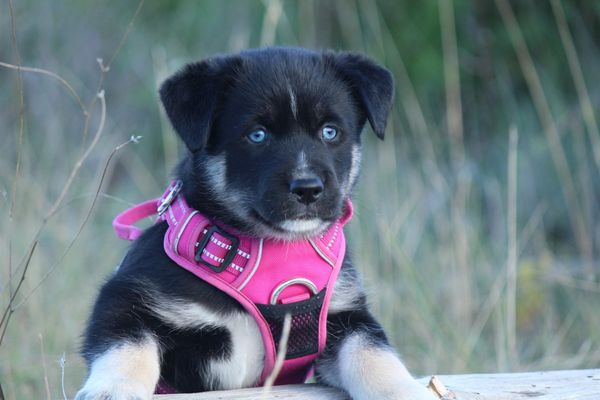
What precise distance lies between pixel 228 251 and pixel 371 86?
99cm

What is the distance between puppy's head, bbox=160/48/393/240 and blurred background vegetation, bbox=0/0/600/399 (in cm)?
125

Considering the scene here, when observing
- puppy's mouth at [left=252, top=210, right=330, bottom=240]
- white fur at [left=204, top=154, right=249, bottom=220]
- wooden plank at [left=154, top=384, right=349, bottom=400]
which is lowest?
wooden plank at [left=154, top=384, right=349, bottom=400]

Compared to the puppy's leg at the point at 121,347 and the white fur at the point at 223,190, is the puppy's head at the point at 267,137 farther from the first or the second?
the puppy's leg at the point at 121,347

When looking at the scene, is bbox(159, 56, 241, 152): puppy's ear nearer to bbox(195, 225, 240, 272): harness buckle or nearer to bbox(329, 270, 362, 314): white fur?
bbox(195, 225, 240, 272): harness buckle

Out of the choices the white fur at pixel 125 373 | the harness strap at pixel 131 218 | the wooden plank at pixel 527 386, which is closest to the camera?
the white fur at pixel 125 373

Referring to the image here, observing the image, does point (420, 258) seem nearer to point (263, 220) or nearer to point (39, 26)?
point (263, 220)

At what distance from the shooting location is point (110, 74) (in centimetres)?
1125

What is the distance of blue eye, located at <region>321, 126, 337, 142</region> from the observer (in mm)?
3635

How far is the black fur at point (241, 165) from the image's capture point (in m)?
3.35

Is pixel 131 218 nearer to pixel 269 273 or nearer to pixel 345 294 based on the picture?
pixel 269 273

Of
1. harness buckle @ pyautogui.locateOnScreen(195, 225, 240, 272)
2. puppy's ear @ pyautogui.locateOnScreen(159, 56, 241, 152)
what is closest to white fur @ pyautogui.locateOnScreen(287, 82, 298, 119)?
puppy's ear @ pyautogui.locateOnScreen(159, 56, 241, 152)

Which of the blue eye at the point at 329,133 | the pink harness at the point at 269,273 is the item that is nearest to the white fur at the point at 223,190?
the pink harness at the point at 269,273

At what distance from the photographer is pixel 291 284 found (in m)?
3.35

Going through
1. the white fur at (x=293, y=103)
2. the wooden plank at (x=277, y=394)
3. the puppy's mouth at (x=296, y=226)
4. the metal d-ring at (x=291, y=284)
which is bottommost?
the wooden plank at (x=277, y=394)
